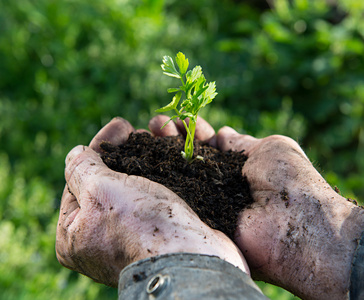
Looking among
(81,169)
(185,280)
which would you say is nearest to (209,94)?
(81,169)

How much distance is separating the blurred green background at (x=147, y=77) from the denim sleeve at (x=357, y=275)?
2.57m

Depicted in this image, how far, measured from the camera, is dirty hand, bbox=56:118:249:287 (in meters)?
1.41

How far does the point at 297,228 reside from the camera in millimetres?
1669

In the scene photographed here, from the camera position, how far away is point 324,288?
5.06 ft

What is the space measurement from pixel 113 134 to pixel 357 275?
143 centimetres

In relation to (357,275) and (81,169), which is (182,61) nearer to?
(81,169)

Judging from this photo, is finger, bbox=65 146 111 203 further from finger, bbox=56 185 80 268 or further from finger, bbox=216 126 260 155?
finger, bbox=216 126 260 155

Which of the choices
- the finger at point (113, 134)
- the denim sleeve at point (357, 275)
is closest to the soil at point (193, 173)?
the finger at point (113, 134)

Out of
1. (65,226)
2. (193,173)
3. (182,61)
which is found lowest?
(65,226)

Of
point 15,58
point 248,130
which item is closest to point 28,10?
point 15,58

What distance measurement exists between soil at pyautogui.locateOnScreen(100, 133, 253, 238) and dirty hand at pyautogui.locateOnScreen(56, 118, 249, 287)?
133 mm

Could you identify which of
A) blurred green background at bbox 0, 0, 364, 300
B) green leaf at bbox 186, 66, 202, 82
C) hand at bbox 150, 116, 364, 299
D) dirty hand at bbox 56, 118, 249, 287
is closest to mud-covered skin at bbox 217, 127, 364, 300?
hand at bbox 150, 116, 364, 299

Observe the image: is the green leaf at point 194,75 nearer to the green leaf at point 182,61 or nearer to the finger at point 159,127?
the green leaf at point 182,61

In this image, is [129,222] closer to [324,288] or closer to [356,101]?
[324,288]
